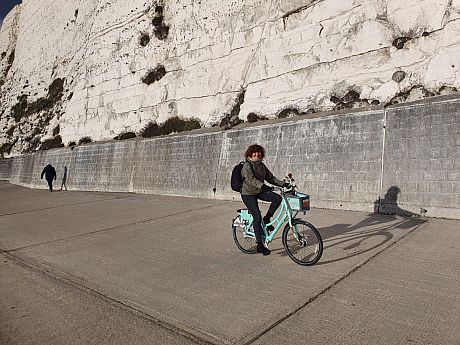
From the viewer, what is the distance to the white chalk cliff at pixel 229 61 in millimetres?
10656

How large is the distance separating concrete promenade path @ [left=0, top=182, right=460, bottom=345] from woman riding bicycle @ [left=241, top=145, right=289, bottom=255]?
515 mm

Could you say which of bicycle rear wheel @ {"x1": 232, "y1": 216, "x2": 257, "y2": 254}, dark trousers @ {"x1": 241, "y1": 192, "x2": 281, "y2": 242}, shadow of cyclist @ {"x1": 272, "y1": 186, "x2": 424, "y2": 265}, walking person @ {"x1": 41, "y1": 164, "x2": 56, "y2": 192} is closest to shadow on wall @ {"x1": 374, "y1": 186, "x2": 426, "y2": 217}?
shadow of cyclist @ {"x1": 272, "y1": 186, "x2": 424, "y2": 265}

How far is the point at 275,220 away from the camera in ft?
17.3

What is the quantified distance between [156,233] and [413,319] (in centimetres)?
525

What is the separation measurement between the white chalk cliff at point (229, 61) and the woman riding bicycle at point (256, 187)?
23.0 feet

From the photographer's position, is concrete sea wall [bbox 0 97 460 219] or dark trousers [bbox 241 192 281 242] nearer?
dark trousers [bbox 241 192 281 242]

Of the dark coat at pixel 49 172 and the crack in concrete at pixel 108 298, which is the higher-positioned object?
the dark coat at pixel 49 172

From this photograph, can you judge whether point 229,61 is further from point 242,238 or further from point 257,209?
point 257,209

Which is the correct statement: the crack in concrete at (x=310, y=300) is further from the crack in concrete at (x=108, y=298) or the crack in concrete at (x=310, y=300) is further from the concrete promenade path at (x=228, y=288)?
the crack in concrete at (x=108, y=298)

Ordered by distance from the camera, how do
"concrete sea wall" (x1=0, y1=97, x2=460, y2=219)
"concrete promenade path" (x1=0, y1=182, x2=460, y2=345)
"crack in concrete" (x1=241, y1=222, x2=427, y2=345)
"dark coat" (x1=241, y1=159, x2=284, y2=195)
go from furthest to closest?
"concrete sea wall" (x1=0, y1=97, x2=460, y2=219) → "dark coat" (x1=241, y1=159, x2=284, y2=195) → "concrete promenade path" (x1=0, y1=182, x2=460, y2=345) → "crack in concrete" (x1=241, y1=222, x2=427, y2=345)

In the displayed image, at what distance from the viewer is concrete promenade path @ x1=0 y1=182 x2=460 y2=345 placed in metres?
3.21

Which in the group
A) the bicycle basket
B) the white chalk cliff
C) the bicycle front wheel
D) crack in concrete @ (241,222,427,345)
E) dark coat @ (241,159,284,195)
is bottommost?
crack in concrete @ (241,222,427,345)

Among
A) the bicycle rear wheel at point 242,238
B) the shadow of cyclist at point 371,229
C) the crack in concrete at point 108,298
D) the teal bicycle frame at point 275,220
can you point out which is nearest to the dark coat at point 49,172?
the crack in concrete at point 108,298

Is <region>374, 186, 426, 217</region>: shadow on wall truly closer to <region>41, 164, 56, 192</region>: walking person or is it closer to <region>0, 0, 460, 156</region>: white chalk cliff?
<region>0, 0, 460, 156</region>: white chalk cliff
